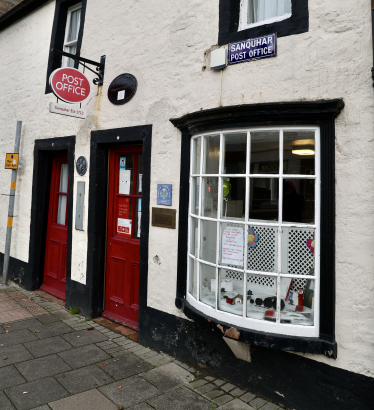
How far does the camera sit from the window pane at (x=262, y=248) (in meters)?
3.23

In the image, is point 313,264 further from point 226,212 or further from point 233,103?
point 233,103

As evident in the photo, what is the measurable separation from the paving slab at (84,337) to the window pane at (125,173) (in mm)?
1966

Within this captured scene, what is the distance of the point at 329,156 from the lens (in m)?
2.94

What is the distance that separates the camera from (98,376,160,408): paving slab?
3.17 metres

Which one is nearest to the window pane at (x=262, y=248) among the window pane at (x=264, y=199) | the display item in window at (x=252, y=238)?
the display item in window at (x=252, y=238)

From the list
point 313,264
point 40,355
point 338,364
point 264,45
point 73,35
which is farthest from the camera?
point 73,35

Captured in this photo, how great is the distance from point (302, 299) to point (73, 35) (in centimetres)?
586

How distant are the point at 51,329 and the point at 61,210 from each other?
2291mm

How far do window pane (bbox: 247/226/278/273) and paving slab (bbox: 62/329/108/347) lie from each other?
2.36 meters

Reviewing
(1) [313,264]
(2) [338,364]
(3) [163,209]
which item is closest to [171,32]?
(3) [163,209]

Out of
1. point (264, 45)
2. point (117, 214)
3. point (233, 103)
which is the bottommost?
point (117, 214)

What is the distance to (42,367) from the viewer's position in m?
3.71

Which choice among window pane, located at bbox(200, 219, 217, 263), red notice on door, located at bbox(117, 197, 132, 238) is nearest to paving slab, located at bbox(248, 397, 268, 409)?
window pane, located at bbox(200, 219, 217, 263)

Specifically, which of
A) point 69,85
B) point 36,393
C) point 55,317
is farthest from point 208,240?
point 55,317
